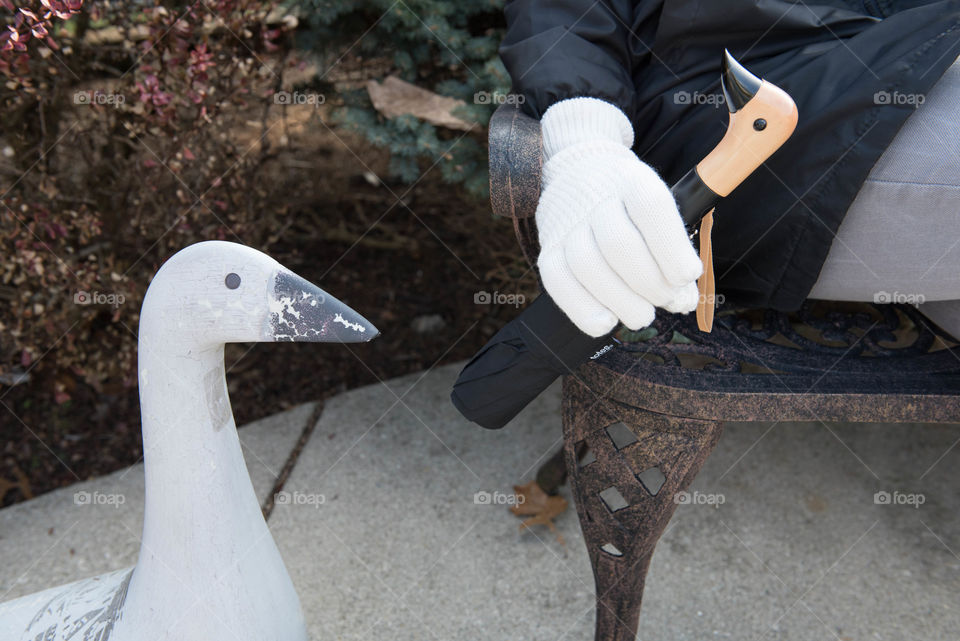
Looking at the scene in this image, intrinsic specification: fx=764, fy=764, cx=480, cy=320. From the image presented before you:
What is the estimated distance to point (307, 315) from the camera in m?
1.25

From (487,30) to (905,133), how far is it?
1.53m

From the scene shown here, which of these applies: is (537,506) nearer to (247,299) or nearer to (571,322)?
(571,322)

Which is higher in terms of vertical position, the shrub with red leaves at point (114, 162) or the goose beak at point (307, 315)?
the goose beak at point (307, 315)

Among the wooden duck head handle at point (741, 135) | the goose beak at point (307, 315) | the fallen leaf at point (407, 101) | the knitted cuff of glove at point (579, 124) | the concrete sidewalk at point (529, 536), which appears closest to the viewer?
the wooden duck head handle at point (741, 135)

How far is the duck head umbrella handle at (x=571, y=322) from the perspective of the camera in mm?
1115

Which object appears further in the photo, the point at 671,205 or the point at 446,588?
the point at 446,588

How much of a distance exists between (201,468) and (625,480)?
0.80 metres

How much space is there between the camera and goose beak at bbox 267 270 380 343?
125cm

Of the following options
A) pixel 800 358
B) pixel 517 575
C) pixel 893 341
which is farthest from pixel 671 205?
pixel 517 575

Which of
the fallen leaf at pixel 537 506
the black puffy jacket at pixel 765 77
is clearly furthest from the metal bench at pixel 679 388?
the fallen leaf at pixel 537 506

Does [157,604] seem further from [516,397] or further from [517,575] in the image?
[517,575]

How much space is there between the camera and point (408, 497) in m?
2.33

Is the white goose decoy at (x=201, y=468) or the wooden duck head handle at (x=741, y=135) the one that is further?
the white goose decoy at (x=201, y=468)

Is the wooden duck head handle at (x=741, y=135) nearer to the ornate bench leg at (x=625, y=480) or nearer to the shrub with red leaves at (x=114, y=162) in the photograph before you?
the ornate bench leg at (x=625, y=480)
